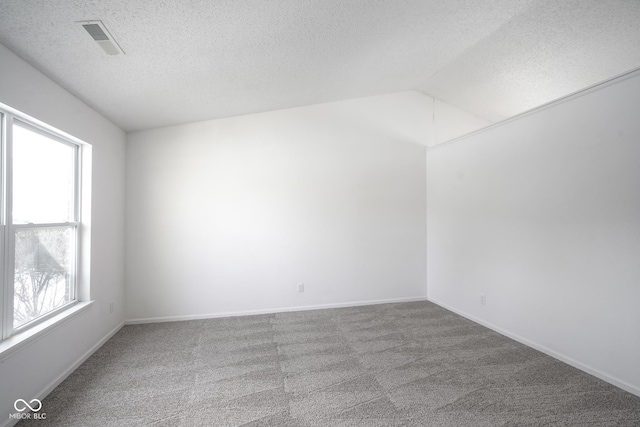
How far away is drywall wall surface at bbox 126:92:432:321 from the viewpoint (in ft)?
13.0

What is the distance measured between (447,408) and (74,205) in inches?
146

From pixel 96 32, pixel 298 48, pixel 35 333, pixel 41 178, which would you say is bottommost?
pixel 35 333

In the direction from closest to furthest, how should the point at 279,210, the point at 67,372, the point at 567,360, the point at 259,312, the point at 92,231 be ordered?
the point at 67,372
the point at 567,360
the point at 92,231
the point at 259,312
the point at 279,210

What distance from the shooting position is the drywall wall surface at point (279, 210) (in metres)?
3.97

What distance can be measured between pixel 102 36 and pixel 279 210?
274 centimetres

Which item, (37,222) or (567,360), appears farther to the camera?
(567,360)

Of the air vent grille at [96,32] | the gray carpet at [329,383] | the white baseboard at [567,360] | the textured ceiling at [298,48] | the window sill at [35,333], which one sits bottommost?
the gray carpet at [329,383]

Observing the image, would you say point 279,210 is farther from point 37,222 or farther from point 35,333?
point 35,333

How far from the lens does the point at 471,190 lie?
13.0 feet

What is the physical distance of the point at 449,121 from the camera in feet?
16.6

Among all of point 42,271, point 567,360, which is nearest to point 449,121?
point 567,360

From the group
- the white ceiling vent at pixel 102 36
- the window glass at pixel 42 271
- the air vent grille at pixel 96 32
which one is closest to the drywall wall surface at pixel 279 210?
the window glass at pixel 42 271

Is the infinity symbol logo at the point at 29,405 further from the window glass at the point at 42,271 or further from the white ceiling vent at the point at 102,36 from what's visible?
the white ceiling vent at the point at 102,36

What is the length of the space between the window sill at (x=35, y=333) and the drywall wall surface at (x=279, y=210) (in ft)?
4.14
